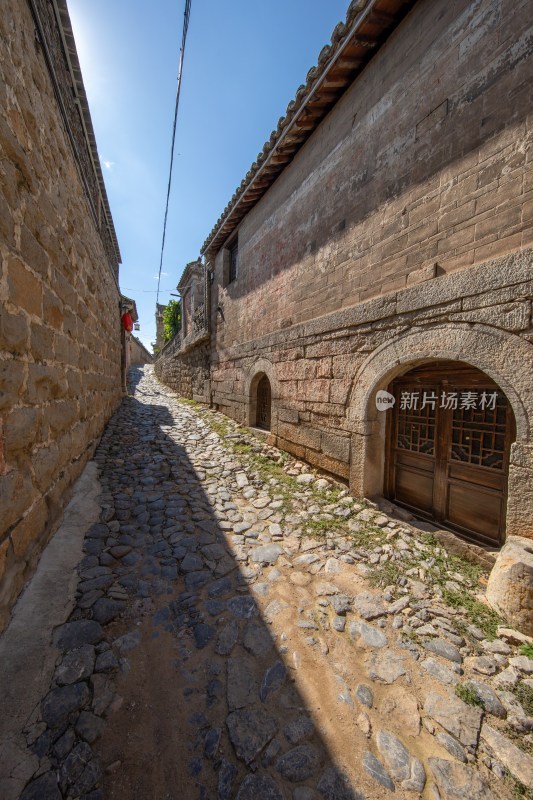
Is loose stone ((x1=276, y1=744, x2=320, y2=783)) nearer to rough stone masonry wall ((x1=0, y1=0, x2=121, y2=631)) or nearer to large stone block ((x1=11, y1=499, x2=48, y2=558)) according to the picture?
rough stone masonry wall ((x1=0, y1=0, x2=121, y2=631))

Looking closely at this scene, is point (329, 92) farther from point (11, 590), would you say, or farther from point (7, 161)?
point (11, 590)

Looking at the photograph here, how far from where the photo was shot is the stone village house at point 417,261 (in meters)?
2.26

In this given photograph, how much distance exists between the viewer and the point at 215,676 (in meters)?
1.55

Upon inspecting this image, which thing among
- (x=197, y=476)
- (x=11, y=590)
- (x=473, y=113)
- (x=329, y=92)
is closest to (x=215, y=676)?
(x=11, y=590)

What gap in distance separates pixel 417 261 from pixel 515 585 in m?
2.89

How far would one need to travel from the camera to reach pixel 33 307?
1881 millimetres

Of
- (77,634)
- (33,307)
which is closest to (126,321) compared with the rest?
(33,307)

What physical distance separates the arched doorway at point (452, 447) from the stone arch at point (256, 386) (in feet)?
7.20

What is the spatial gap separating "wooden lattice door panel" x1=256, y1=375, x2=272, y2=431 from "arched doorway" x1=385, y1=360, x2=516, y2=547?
3117mm

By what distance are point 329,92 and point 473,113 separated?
7.68 ft

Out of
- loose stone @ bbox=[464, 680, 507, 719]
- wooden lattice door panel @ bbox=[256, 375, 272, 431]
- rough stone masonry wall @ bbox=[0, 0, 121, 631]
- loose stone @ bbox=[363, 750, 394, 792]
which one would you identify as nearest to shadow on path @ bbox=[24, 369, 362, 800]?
loose stone @ bbox=[363, 750, 394, 792]

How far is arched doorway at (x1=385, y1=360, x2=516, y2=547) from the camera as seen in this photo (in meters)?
2.61

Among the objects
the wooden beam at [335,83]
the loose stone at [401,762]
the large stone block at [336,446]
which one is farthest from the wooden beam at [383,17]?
the loose stone at [401,762]

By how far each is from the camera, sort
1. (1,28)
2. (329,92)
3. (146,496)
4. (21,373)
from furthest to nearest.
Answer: (329,92)
(146,496)
(21,373)
(1,28)
